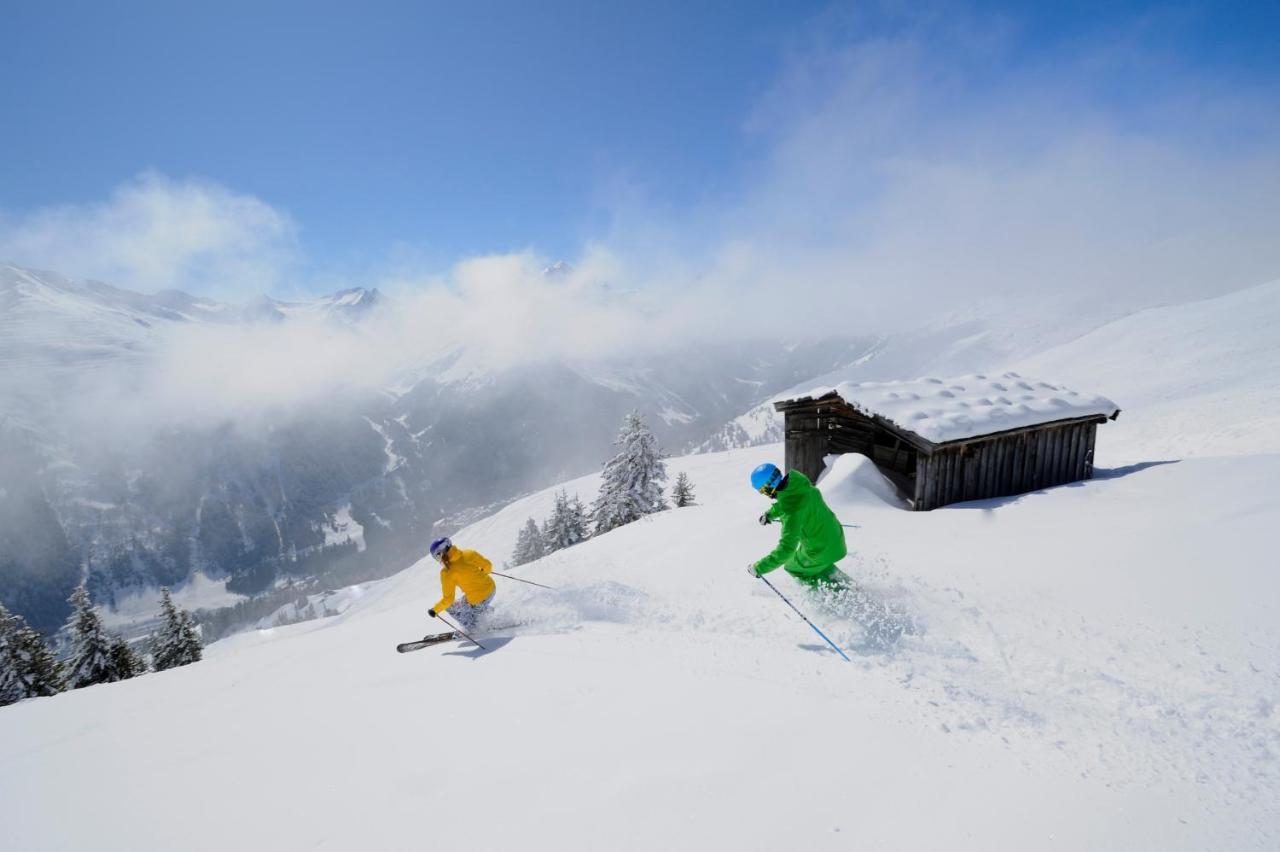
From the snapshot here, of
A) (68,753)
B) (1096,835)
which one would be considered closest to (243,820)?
(68,753)

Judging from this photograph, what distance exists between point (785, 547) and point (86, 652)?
3728 cm

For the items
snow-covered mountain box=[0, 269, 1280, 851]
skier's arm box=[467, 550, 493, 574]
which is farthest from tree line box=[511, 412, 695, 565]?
skier's arm box=[467, 550, 493, 574]

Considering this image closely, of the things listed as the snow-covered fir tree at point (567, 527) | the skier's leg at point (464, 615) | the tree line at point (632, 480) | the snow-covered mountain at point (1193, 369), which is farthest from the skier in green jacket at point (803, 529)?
the snow-covered fir tree at point (567, 527)

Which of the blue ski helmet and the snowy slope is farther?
the blue ski helmet

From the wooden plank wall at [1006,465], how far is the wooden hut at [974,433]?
0.09 ft

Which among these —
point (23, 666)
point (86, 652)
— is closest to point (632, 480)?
point (86, 652)

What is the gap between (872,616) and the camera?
6.96m

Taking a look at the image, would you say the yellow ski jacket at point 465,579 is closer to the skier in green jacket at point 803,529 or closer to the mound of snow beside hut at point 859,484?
the skier in green jacket at point 803,529

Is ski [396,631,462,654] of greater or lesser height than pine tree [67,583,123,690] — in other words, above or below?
above

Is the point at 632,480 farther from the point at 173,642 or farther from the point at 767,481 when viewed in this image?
the point at 767,481

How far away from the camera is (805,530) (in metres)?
7.74

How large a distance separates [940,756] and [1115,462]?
22.4 metres

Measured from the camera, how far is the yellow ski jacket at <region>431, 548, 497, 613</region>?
8.91 m

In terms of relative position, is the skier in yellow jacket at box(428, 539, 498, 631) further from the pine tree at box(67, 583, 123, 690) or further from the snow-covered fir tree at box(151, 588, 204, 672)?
the snow-covered fir tree at box(151, 588, 204, 672)
